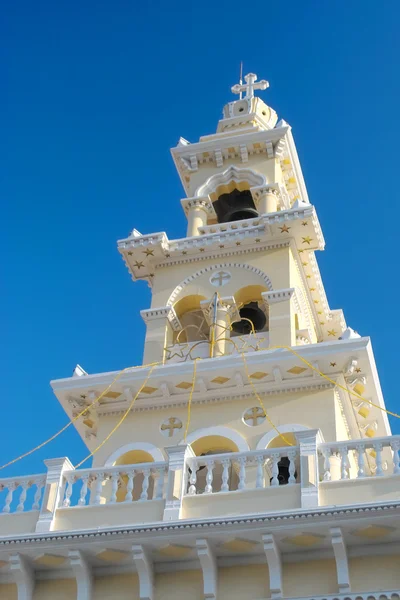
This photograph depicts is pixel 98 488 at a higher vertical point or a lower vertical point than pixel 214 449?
lower

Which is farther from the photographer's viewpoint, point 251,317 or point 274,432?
point 251,317

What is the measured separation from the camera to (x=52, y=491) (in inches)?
690

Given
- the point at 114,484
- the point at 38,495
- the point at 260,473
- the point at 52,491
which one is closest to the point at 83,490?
the point at 52,491

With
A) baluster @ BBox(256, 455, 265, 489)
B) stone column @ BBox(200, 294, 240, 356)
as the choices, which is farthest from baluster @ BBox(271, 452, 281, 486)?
→ stone column @ BBox(200, 294, 240, 356)

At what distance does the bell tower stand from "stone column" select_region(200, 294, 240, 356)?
3 cm

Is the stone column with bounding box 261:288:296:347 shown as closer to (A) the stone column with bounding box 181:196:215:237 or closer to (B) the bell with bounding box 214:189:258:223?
(A) the stone column with bounding box 181:196:215:237

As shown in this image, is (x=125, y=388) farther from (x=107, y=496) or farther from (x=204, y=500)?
(x=204, y=500)

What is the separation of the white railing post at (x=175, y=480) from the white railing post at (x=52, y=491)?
2.02 metres

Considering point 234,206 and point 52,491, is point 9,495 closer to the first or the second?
point 52,491

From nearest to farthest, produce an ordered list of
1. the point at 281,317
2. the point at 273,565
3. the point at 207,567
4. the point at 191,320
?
the point at 273,565 → the point at 207,567 → the point at 281,317 → the point at 191,320

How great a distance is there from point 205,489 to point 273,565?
2237mm

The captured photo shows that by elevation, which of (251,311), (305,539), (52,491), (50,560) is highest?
(251,311)

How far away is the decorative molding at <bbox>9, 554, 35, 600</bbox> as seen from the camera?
53.4 feet

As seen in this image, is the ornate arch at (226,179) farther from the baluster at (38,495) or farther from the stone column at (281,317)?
the baluster at (38,495)
